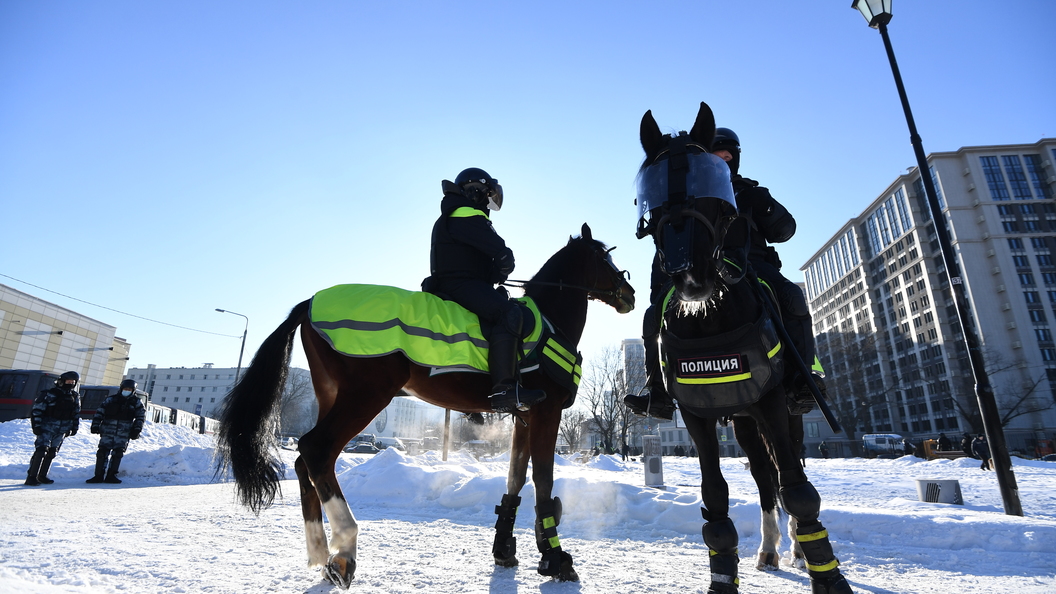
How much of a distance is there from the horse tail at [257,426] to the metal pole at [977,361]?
25.0 ft

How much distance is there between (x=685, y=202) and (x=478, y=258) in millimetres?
2176

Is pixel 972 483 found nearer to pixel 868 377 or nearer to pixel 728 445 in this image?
pixel 868 377

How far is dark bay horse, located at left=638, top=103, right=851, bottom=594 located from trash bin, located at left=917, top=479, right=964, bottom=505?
6.73m

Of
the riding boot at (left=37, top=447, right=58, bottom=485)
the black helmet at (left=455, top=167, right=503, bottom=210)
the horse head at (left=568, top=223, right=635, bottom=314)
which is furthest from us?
the riding boot at (left=37, top=447, right=58, bottom=485)

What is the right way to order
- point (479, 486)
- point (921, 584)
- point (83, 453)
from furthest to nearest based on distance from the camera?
1. point (83, 453)
2. point (479, 486)
3. point (921, 584)

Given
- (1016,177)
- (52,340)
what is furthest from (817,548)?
(1016,177)

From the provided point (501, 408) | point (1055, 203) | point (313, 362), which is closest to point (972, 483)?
point (501, 408)

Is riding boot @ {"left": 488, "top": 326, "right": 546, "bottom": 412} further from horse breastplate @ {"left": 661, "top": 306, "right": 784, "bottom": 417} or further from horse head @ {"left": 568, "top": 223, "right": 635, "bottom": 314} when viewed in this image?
horse head @ {"left": 568, "top": 223, "right": 635, "bottom": 314}

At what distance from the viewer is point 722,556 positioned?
2.85 m

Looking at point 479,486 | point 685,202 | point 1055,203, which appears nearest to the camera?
point 685,202

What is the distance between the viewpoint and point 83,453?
1402 centimetres

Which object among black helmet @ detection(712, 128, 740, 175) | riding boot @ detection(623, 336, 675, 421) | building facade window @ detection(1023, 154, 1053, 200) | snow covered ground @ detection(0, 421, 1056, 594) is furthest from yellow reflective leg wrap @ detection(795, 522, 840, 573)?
building facade window @ detection(1023, 154, 1053, 200)

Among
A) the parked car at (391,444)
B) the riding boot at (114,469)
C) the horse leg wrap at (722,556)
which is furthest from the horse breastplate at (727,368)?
the parked car at (391,444)

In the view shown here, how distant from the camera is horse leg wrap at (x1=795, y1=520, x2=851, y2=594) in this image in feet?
8.28
